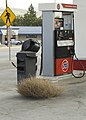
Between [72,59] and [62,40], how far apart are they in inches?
40.6

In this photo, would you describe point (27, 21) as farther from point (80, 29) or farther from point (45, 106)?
point (45, 106)

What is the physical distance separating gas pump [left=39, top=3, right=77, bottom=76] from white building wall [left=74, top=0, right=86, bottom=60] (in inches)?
19.5

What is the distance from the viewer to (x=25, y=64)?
11.8 m

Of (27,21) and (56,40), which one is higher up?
(27,21)

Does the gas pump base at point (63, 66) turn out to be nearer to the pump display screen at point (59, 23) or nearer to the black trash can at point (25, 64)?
the pump display screen at point (59, 23)

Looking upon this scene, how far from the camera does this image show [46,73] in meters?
14.2

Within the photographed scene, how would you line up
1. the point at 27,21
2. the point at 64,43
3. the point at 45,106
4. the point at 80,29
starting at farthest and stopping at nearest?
the point at 27,21
the point at 80,29
the point at 64,43
the point at 45,106

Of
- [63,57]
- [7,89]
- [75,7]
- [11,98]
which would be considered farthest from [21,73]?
[75,7]

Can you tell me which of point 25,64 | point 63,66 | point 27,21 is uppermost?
point 27,21

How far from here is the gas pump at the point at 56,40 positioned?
543 inches

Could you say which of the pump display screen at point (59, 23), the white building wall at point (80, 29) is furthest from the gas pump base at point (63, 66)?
the pump display screen at point (59, 23)

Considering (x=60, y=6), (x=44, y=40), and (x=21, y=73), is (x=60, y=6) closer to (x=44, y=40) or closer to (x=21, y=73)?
(x=44, y=40)

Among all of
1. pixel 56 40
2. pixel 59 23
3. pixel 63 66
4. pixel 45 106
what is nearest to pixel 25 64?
pixel 56 40

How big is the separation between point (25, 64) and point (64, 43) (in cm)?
269
